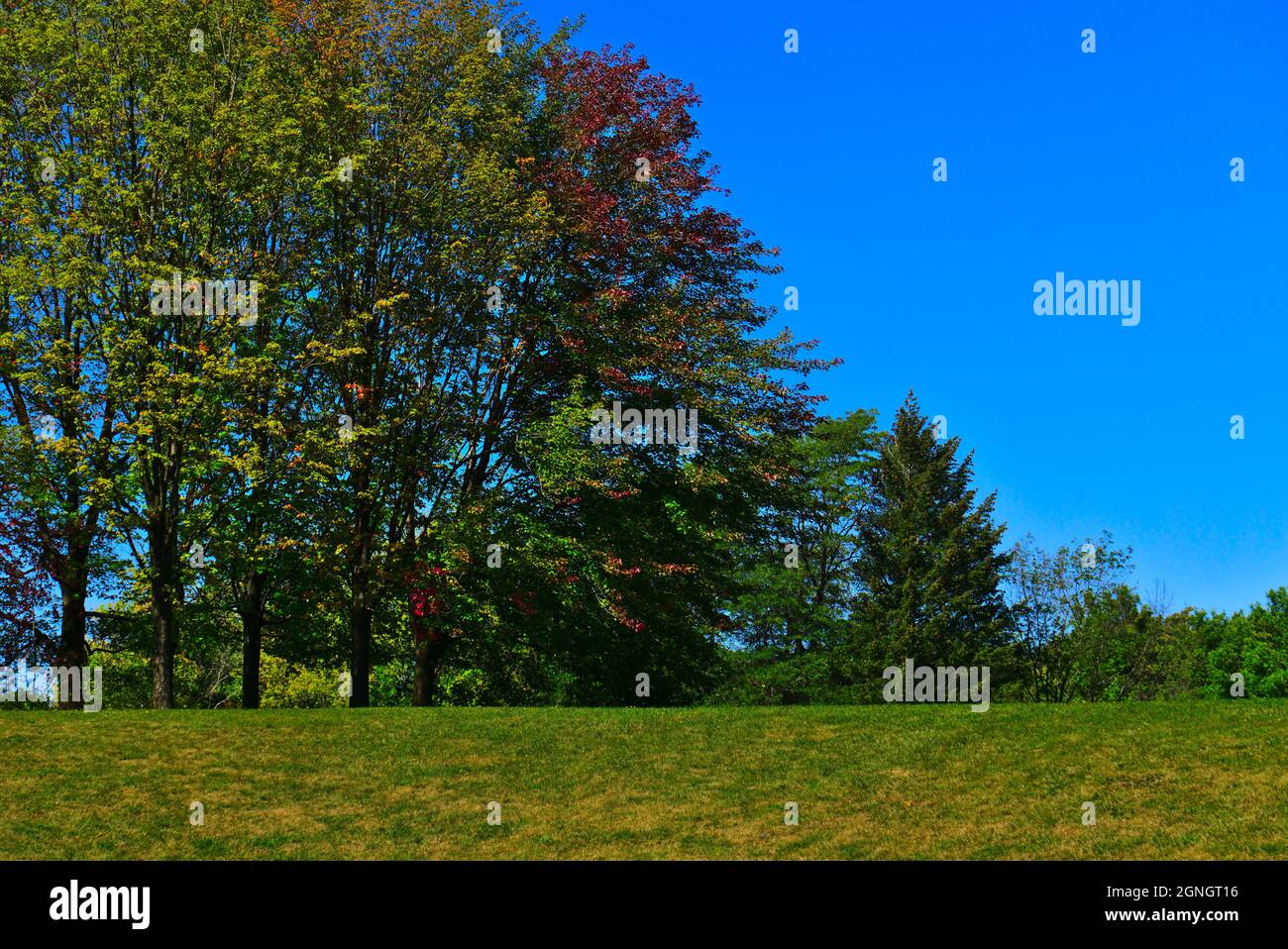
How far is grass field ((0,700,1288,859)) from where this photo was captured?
16.5 metres

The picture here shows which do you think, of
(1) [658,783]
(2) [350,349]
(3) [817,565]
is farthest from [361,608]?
(3) [817,565]

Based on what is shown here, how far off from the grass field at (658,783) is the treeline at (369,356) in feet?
15.9

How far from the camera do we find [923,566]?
5216 centimetres

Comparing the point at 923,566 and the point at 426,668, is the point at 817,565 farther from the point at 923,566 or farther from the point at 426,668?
the point at 426,668

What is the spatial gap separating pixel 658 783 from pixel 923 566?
34880 millimetres

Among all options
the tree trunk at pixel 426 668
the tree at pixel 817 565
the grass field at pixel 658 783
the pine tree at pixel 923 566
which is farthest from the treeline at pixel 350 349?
the pine tree at pixel 923 566

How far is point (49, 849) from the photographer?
16.7 m

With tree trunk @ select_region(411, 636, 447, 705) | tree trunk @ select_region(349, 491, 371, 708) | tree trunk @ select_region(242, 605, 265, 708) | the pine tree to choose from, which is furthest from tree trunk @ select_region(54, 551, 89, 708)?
the pine tree

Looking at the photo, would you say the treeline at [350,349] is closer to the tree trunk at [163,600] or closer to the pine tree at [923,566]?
the tree trunk at [163,600]

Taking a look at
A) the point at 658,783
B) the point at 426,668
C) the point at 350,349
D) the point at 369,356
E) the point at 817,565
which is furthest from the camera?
the point at 817,565

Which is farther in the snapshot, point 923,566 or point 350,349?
point 923,566
